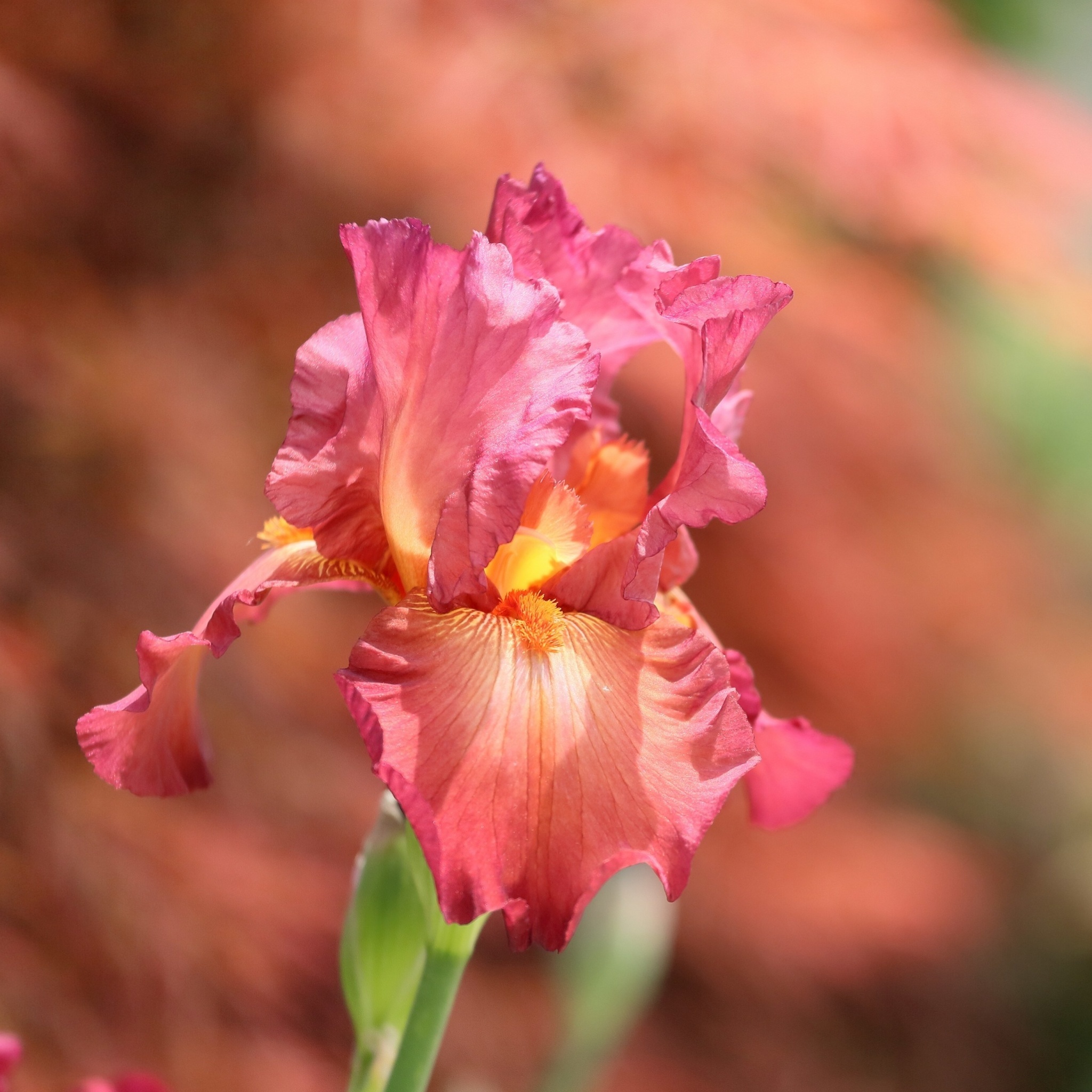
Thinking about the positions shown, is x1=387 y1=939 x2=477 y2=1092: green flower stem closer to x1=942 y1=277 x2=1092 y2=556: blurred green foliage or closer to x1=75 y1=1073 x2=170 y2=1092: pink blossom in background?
x1=75 y1=1073 x2=170 y2=1092: pink blossom in background

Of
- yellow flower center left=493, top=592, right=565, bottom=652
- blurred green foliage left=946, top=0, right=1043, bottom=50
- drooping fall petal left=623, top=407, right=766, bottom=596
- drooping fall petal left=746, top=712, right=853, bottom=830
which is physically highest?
blurred green foliage left=946, top=0, right=1043, bottom=50

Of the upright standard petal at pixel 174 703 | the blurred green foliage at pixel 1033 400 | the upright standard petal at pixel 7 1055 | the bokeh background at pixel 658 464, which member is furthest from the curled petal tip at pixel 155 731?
the blurred green foliage at pixel 1033 400

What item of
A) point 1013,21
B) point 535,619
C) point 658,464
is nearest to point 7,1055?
point 535,619

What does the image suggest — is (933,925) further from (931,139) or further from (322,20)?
(322,20)

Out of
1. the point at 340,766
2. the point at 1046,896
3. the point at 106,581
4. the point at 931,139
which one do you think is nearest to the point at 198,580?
the point at 106,581

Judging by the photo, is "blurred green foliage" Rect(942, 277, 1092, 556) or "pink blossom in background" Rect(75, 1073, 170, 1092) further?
"blurred green foliage" Rect(942, 277, 1092, 556)

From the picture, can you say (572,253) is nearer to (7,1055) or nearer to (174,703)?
(174,703)

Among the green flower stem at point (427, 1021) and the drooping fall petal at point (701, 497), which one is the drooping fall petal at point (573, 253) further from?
the green flower stem at point (427, 1021)

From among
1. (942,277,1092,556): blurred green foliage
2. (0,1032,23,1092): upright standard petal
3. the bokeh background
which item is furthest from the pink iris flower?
(942,277,1092,556): blurred green foliage

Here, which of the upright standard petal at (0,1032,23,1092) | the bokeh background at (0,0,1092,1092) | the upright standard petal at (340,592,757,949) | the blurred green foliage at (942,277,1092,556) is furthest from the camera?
the blurred green foliage at (942,277,1092,556)
